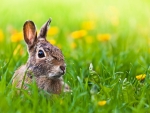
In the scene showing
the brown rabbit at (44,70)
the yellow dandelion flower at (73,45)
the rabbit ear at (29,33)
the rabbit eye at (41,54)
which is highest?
the yellow dandelion flower at (73,45)

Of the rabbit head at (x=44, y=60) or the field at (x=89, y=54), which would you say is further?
the rabbit head at (x=44, y=60)

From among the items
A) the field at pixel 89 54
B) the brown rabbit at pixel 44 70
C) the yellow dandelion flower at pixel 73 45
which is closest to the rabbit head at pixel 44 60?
the brown rabbit at pixel 44 70

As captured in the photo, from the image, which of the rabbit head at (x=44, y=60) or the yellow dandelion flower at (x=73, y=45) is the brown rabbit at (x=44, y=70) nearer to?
the rabbit head at (x=44, y=60)

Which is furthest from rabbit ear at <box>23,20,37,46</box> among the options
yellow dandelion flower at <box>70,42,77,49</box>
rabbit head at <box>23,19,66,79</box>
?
yellow dandelion flower at <box>70,42,77,49</box>

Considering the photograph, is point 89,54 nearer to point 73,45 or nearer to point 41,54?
point 73,45

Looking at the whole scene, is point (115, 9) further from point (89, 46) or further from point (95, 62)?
point (95, 62)

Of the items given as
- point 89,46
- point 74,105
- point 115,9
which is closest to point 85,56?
point 89,46
